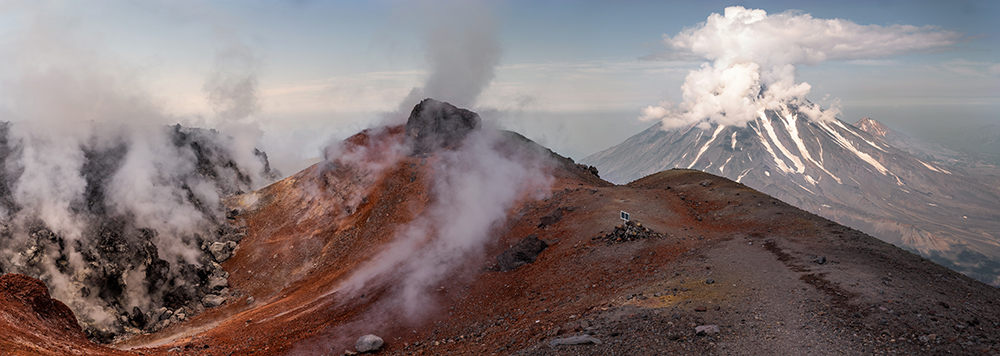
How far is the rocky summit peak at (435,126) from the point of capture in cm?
4122

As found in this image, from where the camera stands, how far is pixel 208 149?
143ft

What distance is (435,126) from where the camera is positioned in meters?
42.1

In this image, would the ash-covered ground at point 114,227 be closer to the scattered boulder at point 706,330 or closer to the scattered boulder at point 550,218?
the scattered boulder at point 550,218

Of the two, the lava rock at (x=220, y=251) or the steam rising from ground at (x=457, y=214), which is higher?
the lava rock at (x=220, y=251)

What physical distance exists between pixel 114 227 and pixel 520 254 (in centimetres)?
2421

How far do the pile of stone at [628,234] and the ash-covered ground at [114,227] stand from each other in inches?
928

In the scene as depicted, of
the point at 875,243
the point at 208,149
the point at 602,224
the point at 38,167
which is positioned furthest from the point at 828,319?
the point at 208,149

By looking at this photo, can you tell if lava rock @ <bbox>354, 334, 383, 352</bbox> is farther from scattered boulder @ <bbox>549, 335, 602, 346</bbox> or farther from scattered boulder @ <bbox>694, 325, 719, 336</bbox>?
scattered boulder @ <bbox>694, 325, 719, 336</bbox>

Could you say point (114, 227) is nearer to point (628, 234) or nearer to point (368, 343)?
point (368, 343)

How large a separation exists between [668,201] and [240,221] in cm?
3399

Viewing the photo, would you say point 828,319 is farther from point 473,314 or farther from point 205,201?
point 205,201

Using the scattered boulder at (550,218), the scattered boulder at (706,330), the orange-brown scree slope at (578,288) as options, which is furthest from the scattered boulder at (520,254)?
the scattered boulder at (706,330)

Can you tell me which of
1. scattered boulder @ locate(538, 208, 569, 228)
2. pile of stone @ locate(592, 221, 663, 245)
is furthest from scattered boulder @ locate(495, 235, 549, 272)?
scattered boulder @ locate(538, 208, 569, 228)

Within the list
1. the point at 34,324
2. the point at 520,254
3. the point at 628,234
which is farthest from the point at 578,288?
the point at 34,324
